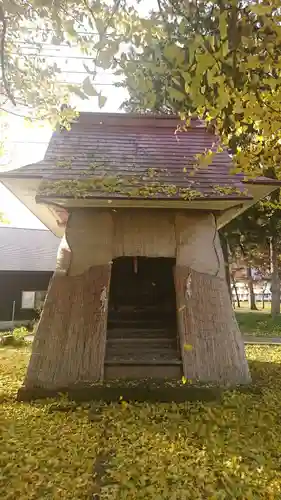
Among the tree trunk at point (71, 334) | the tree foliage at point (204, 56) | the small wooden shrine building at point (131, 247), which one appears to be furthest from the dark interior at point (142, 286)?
the tree foliage at point (204, 56)

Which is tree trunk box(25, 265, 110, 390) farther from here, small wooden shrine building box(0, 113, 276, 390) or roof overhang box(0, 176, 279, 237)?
roof overhang box(0, 176, 279, 237)

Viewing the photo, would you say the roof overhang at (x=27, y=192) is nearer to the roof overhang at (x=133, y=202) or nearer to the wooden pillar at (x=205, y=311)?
the roof overhang at (x=133, y=202)

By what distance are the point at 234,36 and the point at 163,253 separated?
517 cm

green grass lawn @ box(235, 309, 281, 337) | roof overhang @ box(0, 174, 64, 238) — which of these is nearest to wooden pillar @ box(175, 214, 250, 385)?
roof overhang @ box(0, 174, 64, 238)

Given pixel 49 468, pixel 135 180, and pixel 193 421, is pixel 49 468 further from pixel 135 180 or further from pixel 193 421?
pixel 135 180

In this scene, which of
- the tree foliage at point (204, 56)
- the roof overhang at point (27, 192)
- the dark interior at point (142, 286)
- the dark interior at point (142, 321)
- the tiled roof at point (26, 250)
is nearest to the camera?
the tree foliage at point (204, 56)

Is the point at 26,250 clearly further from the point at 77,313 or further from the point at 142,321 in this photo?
the point at 77,313

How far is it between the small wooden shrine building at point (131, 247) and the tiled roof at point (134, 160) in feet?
0.07

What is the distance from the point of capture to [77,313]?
6.87m

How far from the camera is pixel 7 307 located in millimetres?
21469

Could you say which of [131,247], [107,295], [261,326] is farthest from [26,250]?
[107,295]

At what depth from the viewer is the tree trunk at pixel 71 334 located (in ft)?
21.5

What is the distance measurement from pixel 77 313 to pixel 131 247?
5.33 feet

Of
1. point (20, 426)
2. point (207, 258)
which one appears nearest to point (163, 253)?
point (207, 258)
